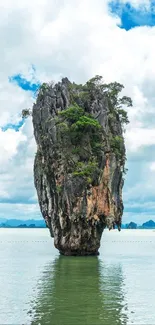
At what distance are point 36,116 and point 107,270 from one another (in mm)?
19139

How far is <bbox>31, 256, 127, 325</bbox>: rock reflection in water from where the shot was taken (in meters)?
17.6

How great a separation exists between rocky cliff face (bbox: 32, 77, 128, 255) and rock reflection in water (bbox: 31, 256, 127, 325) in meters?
7.21

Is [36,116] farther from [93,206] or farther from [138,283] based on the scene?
[138,283]

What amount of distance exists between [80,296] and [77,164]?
21.1 meters

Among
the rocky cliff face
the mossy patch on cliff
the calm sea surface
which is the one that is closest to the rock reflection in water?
the calm sea surface

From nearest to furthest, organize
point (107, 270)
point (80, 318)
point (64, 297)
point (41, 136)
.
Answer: point (80, 318), point (64, 297), point (107, 270), point (41, 136)

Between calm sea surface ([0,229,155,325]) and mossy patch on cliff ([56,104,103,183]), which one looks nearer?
calm sea surface ([0,229,155,325])

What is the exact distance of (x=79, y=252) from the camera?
43625 mm

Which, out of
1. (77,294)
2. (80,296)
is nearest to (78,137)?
(77,294)

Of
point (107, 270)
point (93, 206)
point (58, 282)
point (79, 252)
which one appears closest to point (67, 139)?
point (93, 206)

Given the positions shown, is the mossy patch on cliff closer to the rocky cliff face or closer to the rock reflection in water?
the rocky cliff face

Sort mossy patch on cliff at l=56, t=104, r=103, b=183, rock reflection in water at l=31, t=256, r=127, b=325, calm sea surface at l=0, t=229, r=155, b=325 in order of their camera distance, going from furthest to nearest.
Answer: mossy patch on cliff at l=56, t=104, r=103, b=183 → calm sea surface at l=0, t=229, r=155, b=325 → rock reflection in water at l=31, t=256, r=127, b=325

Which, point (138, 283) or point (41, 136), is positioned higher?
point (41, 136)

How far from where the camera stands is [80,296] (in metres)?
22.5
